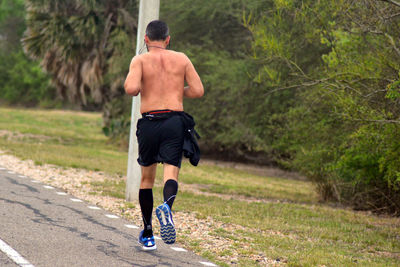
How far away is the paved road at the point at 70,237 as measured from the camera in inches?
223

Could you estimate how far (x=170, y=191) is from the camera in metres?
5.64

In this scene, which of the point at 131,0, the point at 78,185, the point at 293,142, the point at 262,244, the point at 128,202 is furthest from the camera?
the point at 131,0

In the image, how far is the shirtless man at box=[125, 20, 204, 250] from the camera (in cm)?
573

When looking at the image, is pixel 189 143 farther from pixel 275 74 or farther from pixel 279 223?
pixel 275 74

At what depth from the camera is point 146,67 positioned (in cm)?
580

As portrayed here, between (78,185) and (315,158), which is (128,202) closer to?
(78,185)

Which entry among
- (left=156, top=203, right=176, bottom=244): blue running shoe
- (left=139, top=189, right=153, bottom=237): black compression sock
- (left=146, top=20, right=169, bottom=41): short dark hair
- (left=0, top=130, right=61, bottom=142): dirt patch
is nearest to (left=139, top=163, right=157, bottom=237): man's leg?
(left=139, top=189, right=153, bottom=237): black compression sock

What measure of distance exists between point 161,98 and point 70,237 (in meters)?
1.86

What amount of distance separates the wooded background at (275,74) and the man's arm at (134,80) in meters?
3.65

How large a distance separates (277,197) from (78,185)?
5362mm

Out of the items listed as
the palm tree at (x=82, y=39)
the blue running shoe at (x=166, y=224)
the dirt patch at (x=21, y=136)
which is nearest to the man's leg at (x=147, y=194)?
the blue running shoe at (x=166, y=224)

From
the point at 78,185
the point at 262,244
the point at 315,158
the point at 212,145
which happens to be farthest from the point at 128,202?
the point at 212,145

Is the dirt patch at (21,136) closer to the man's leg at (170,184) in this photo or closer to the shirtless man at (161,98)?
the shirtless man at (161,98)

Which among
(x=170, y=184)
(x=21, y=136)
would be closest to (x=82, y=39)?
(x=21, y=136)
